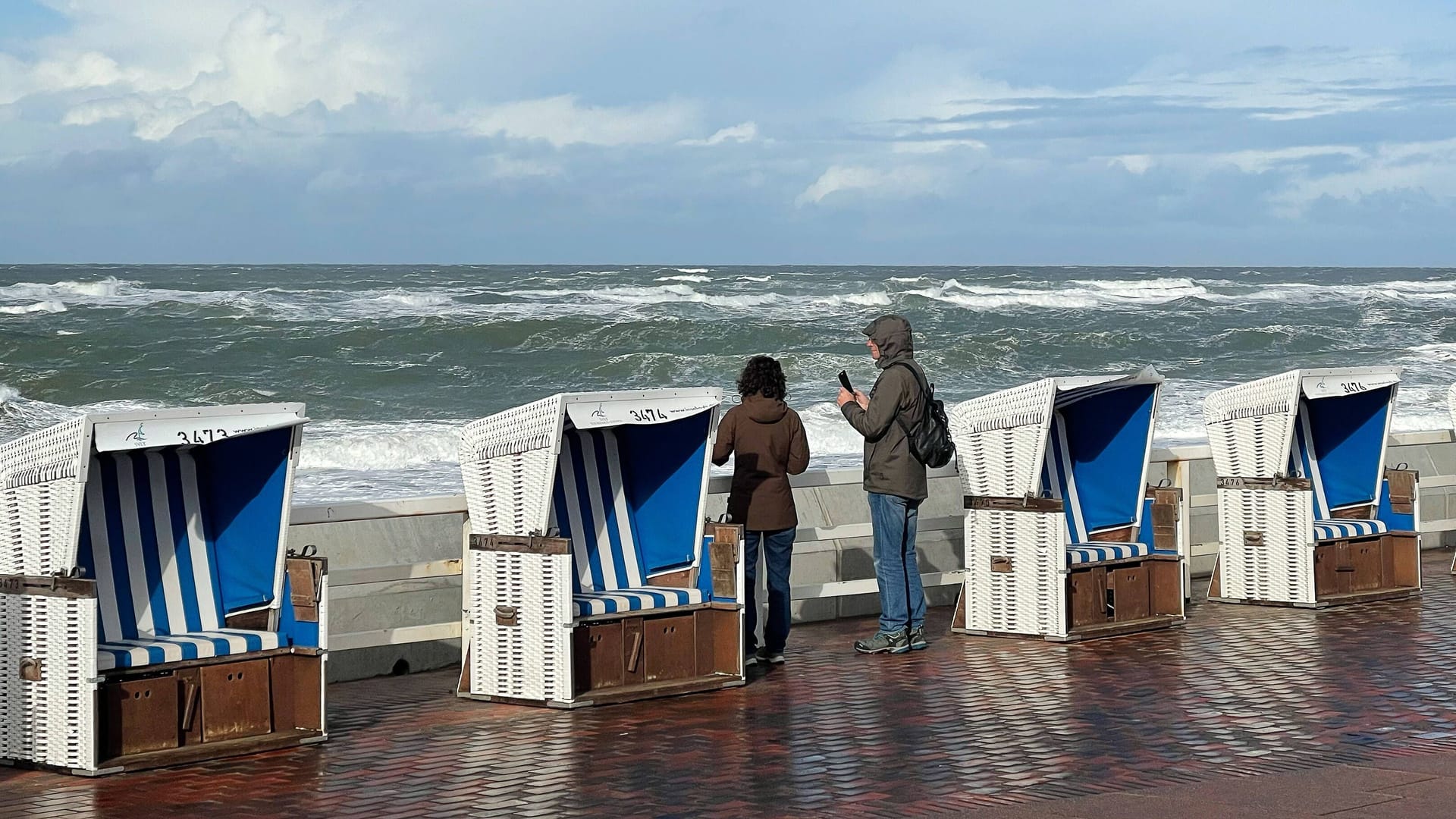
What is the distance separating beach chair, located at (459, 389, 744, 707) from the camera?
688 cm

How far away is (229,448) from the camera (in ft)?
22.0

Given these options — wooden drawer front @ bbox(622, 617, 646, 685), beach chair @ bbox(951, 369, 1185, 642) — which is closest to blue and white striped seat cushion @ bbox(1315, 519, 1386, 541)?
beach chair @ bbox(951, 369, 1185, 642)

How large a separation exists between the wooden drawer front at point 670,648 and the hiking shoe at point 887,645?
1149 millimetres

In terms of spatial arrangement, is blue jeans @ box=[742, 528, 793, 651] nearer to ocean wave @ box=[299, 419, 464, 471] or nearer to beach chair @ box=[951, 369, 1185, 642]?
beach chair @ box=[951, 369, 1185, 642]

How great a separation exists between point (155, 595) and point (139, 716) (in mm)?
729

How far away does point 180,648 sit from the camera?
605 centimetres

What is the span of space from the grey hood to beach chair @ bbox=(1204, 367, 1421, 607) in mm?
2461

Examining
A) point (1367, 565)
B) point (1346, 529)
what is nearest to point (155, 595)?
point (1346, 529)

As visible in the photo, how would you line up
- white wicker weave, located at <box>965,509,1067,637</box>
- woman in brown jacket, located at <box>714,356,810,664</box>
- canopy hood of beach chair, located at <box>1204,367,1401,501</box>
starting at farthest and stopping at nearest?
1. canopy hood of beach chair, located at <box>1204,367,1401,501</box>
2. white wicker weave, located at <box>965,509,1067,637</box>
3. woman in brown jacket, located at <box>714,356,810,664</box>

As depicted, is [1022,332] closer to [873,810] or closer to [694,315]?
[694,315]

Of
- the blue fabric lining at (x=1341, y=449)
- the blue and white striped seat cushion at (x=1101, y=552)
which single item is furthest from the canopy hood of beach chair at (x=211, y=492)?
the blue fabric lining at (x=1341, y=449)

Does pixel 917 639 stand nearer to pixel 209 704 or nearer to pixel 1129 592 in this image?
pixel 1129 592

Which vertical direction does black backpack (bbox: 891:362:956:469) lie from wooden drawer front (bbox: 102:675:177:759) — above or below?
above

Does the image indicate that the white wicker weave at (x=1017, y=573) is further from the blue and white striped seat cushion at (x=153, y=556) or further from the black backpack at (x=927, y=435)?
the blue and white striped seat cushion at (x=153, y=556)
